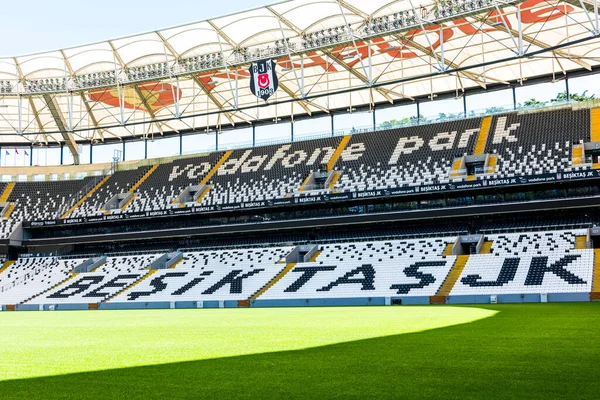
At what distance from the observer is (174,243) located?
187 ft

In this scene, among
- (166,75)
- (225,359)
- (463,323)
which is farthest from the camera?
(166,75)

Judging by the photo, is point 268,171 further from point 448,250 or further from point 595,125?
point 595,125

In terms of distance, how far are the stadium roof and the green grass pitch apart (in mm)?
26594

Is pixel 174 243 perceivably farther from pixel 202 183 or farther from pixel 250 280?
pixel 250 280

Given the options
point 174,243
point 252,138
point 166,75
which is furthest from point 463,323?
point 252,138

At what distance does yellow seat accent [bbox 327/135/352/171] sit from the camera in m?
54.5

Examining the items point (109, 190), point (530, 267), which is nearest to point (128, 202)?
point (109, 190)

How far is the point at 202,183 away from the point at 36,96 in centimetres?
1628

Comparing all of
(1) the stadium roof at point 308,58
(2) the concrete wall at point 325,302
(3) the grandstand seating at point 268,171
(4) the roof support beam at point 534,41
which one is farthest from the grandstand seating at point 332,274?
(4) the roof support beam at point 534,41

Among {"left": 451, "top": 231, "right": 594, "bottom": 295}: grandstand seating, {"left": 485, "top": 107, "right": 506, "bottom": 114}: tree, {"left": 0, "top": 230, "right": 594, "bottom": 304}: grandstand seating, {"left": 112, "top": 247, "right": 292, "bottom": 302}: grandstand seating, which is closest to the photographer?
{"left": 451, "top": 231, "right": 594, "bottom": 295}: grandstand seating

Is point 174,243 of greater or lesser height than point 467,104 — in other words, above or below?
below

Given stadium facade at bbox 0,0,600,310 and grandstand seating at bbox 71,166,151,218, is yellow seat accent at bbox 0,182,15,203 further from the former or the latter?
grandstand seating at bbox 71,166,151,218

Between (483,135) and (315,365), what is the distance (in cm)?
4400

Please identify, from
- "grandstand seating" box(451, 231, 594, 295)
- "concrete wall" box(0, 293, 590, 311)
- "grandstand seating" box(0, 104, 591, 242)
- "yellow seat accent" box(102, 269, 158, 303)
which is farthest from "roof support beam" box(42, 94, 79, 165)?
"grandstand seating" box(451, 231, 594, 295)
